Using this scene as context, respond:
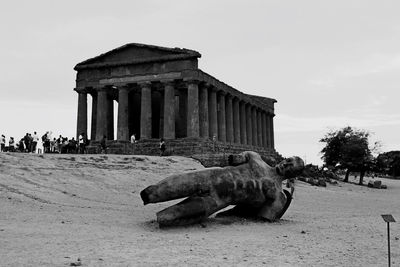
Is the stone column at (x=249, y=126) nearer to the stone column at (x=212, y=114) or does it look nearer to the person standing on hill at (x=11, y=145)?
the stone column at (x=212, y=114)

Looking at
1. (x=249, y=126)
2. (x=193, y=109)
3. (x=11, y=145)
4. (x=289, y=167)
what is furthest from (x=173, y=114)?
(x=289, y=167)

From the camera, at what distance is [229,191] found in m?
12.2

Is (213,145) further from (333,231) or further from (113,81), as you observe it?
(333,231)

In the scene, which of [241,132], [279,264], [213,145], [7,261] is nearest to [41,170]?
[7,261]

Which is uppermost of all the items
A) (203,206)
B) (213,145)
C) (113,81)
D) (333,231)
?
(113,81)

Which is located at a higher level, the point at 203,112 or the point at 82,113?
the point at 82,113

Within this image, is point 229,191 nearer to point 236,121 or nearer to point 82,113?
point 82,113

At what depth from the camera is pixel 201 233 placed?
10.8 metres

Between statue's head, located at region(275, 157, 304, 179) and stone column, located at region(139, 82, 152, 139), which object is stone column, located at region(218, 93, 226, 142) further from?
statue's head, located at region(275, 157, 304, 179)

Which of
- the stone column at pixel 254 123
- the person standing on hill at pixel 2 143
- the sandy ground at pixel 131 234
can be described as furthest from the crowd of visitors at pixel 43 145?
the stone column at pixel 254 123

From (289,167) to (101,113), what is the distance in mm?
31681

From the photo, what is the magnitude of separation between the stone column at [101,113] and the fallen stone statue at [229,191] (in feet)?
101

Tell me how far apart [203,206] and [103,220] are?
284 centimetres

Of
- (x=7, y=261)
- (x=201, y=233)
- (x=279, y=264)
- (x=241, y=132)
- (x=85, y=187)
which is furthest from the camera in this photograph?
(x=241, y=132)
